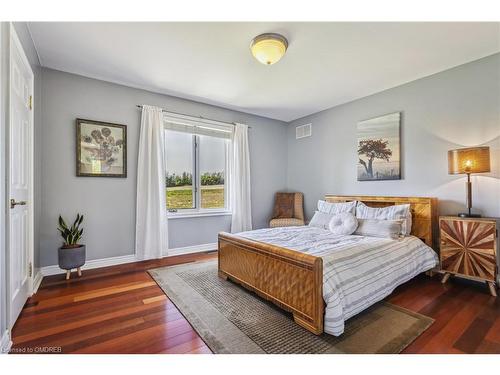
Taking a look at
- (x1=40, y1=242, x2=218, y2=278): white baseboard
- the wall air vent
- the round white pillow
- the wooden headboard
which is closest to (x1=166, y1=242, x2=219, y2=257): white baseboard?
(x1=40, y1=242, x2=218, y2=278): white baseboard

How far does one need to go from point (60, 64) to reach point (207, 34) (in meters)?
1.93

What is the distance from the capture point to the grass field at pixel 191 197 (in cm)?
399

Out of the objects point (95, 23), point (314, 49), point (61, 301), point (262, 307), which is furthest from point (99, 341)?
point (314, 49)

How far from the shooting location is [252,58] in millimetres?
2707

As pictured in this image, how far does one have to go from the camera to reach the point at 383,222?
287cm

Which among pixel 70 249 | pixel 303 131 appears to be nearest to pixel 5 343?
pixel 70 249

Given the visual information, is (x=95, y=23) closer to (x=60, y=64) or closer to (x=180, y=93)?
(x=60, y=64)

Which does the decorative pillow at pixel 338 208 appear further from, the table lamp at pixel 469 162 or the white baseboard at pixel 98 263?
the white baseboard at pixel 98 263

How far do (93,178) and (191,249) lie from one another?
1792mm

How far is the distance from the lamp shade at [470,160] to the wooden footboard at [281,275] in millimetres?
2108

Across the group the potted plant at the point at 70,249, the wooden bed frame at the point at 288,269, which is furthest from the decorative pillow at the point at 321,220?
the potted plant at the point at 70,249

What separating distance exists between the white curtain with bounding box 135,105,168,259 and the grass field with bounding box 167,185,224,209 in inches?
13.3

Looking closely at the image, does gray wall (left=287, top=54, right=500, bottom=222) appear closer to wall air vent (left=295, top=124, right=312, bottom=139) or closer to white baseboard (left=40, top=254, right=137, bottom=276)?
→ wall air vent (left=295, top=124, right=312, bottom=139)

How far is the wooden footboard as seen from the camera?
68.4 inches
